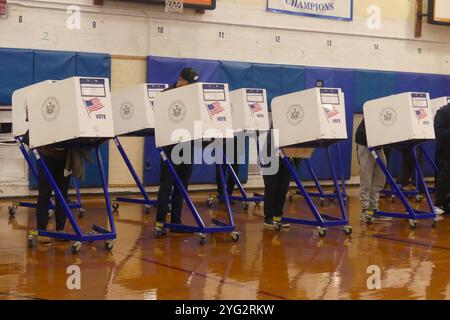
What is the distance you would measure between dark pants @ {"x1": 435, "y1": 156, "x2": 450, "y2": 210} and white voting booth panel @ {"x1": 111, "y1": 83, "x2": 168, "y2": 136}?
3791 millimetres

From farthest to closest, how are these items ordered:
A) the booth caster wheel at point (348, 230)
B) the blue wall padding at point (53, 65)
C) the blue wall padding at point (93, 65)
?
the blue wall padding at point (93, 65) → the blue wall padding at point (53, 65) → the booth caster wheel at point (348, 230)

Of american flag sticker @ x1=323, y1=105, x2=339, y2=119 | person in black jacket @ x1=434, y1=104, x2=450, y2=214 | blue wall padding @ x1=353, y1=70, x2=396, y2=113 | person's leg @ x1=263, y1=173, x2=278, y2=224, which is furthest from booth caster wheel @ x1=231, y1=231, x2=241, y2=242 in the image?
blue wall padding @ x1=353, y1=70, x2=396, y2=113

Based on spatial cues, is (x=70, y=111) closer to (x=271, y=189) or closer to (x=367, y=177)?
(x=271, y=189)

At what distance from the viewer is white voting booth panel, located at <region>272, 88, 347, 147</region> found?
8500 millimetres

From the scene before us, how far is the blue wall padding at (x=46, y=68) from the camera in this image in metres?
11.2

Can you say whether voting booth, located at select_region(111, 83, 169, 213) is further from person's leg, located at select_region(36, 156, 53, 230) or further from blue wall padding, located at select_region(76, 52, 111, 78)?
person's leg, located at select_region(36, 156, 53, 230)

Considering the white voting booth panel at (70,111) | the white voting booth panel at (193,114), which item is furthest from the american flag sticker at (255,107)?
the white voting booth panel at (70,111)

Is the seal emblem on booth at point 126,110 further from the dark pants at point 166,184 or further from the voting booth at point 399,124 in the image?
the voting booth at point 399,124

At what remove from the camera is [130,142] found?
12.5m

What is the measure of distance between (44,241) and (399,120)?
4.27 metres

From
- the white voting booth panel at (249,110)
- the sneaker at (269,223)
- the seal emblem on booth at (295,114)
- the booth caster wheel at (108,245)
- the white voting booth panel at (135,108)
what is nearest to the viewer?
the booth caster wheel at (108,245)

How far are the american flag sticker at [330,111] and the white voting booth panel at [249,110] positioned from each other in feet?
7.07

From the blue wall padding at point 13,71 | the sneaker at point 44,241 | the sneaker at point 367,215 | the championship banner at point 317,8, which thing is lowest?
the sneaker at point 44,241

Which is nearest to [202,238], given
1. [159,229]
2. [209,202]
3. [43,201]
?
[159,229]
